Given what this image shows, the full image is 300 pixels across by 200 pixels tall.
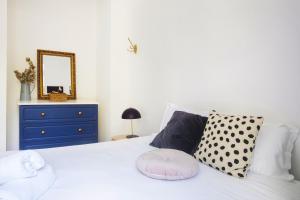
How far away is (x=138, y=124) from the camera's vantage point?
291 centimetres

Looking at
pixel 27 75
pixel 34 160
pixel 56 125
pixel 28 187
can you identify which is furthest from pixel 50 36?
pixel 28 187

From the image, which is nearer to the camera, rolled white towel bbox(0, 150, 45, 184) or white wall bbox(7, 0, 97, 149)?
rolled white towel bbox(0, 150, 45, 184)

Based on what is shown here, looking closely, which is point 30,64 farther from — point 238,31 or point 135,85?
point 238,31

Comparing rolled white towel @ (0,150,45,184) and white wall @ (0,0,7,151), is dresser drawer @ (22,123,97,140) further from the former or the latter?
rolled white towel @ (0,150,45,184)

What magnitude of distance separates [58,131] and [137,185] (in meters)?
2.15

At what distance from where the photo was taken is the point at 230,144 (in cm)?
125

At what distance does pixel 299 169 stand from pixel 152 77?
1713 millimetres

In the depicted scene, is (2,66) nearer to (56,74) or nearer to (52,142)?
(56,74)

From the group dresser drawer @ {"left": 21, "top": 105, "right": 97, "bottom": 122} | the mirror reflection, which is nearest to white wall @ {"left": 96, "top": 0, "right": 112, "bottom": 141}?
dresser drawer @ {"left": 21, "top": 105, "right": 97, "bottom": 122}

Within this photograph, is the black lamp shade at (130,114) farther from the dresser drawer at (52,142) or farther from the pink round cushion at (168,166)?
the pink round cushion at (168,166)

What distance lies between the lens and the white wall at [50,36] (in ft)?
9.77

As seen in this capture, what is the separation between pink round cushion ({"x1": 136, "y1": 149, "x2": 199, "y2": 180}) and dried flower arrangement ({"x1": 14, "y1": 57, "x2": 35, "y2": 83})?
2408 mm

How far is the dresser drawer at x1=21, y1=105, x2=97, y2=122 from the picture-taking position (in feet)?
8.71

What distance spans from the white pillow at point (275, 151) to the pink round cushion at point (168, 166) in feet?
1.24
